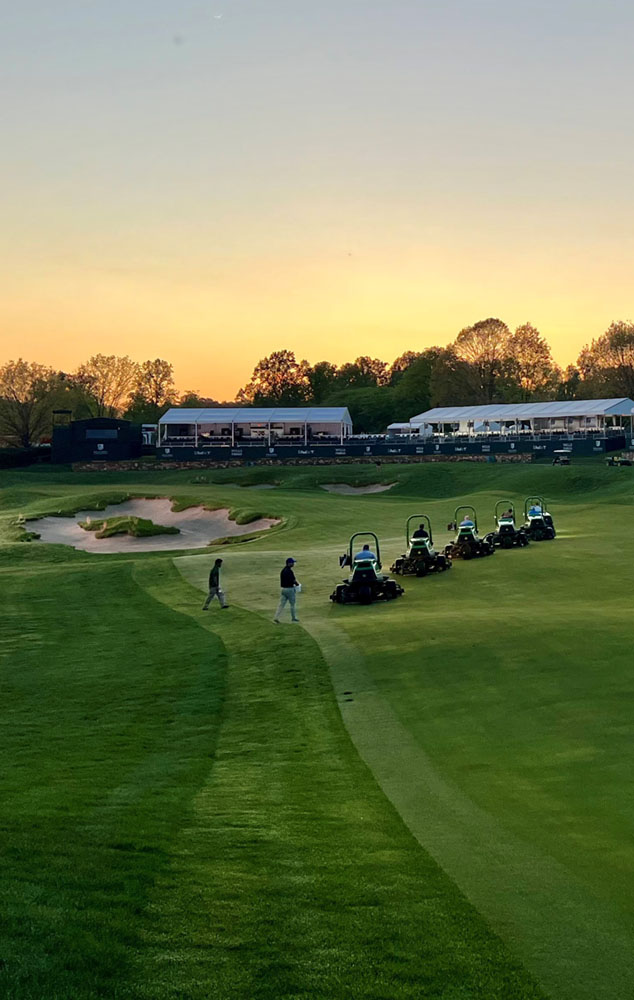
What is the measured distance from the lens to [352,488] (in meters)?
99.3

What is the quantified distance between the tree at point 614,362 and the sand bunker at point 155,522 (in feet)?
366

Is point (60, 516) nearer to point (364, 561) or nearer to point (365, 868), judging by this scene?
point (364, 561)

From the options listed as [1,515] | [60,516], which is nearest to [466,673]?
[60,516]

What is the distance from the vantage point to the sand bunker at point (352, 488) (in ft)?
319

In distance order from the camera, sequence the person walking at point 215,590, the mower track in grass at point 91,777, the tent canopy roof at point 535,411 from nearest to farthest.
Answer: the mower track in grass at point 91,777 → the person walking at point 215,590 → the tent canopy roof at point 535,411

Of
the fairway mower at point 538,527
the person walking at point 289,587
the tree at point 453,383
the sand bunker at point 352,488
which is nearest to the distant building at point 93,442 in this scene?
the sand bunker at point 352,488

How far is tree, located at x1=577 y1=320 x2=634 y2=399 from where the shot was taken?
16938 centimetres

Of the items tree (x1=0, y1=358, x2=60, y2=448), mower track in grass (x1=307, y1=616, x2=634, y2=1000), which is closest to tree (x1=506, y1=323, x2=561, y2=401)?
tree (x1=0, y1=358, x2=60, y2=448)

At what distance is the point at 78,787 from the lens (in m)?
13.5

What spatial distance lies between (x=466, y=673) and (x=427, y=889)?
452 inches

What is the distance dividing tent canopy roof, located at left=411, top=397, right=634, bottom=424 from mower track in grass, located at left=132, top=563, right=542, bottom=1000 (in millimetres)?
124189

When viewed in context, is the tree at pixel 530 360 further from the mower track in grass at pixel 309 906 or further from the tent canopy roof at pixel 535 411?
the mower track in grass at pixel 309 906

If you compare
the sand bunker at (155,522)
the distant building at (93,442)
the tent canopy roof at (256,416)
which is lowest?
the sand bunker at (155,522)

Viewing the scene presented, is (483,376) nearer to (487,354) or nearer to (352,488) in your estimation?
(487,354)
